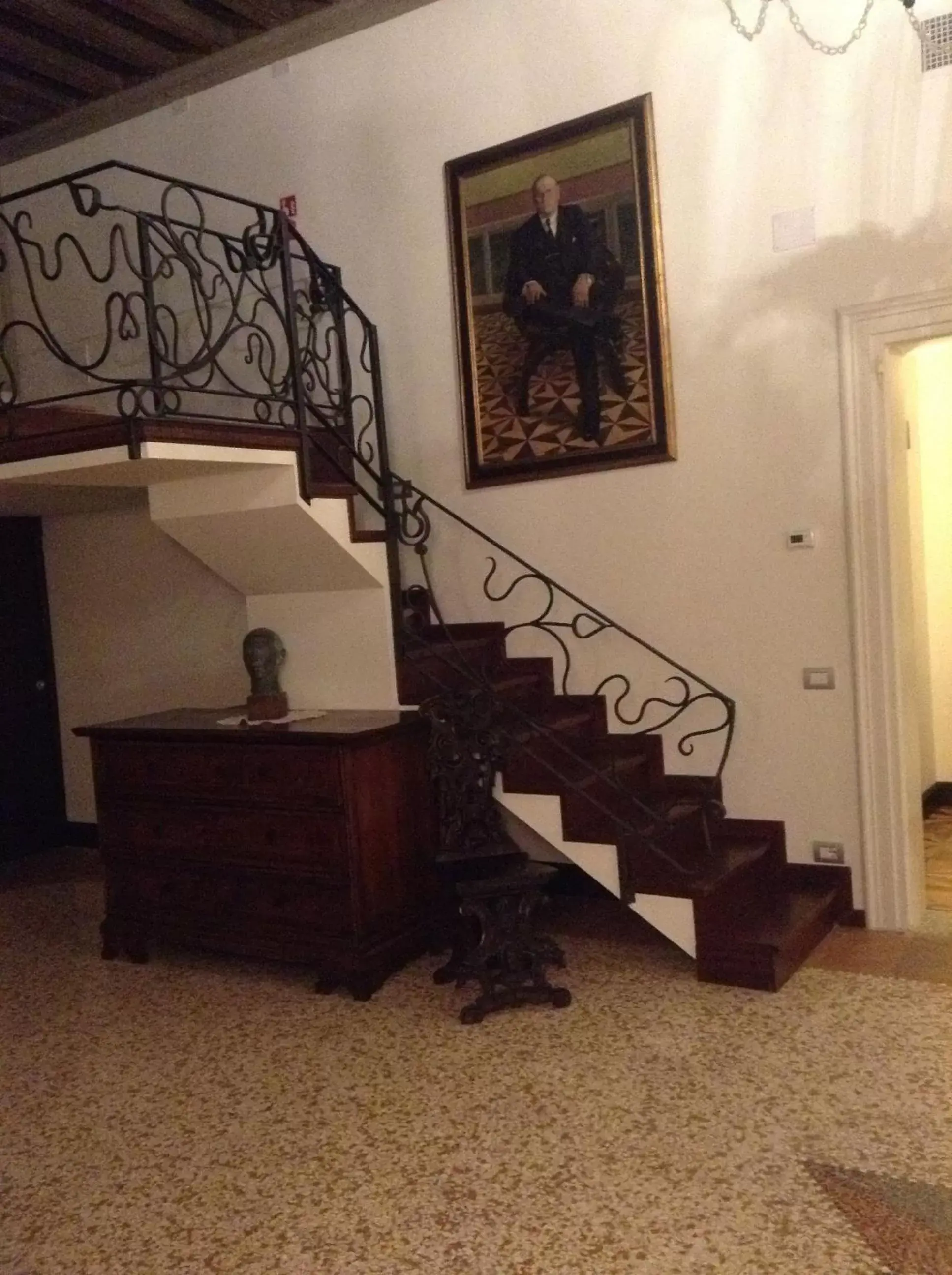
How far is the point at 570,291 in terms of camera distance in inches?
176

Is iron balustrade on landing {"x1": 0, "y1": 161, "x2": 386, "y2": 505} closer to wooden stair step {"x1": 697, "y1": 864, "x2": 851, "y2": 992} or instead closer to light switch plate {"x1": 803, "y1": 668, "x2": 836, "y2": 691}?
light switch plate {"x1": 803, "y1": 668, "x2": 836, "y2": 691}

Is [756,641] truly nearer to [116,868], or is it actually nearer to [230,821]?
[230,821]

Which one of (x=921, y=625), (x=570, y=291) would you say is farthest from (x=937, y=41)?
(x=921, y=625)

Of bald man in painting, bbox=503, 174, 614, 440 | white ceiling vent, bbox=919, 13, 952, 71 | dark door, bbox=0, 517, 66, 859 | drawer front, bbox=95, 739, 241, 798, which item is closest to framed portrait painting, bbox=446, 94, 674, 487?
bald man in painting, bbox=503, 174, 614, 440

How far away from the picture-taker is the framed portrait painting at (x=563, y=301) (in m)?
4.30

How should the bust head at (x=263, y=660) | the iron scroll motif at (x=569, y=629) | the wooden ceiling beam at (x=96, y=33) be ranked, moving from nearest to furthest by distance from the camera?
1. the iron scroll motif at (x=569, y=629)
2. the bust head at (x=263, y=660)
3. the wooden ceiling beam at (x=96, y=33)

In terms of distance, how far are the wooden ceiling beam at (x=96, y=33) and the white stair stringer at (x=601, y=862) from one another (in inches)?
159

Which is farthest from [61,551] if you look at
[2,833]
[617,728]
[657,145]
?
[657,145]

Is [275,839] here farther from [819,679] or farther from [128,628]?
[128,628]

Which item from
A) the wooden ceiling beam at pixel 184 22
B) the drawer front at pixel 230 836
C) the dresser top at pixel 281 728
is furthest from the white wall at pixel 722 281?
the drawer front at pixel 230 836

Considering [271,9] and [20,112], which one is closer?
[271,9]

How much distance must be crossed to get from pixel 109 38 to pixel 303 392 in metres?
2.43

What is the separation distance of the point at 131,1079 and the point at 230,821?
1.10 meters

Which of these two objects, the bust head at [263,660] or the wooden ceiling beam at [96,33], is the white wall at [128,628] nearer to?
the bust head at [263,660]
